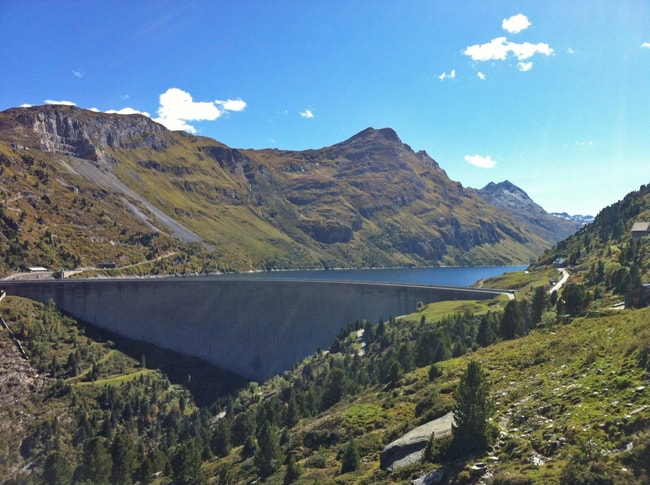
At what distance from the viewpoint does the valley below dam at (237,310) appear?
96500 millimetres

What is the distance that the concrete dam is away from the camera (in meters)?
96.6

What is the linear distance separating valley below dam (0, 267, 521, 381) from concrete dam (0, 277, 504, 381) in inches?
8.3

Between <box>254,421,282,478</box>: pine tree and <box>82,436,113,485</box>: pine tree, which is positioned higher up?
<box>254,421,282,478</box>: pine tree

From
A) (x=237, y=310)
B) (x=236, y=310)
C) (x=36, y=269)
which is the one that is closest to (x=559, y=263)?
(x=237, y=310)

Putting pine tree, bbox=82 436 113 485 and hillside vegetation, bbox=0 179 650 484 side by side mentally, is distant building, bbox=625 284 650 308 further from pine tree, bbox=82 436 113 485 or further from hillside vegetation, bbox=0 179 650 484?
pine tree, bbox=82 436 113 485

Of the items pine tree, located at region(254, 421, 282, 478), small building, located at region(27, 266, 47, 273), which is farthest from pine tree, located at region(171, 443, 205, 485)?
small building, located at region(27, 266, 47, 273)

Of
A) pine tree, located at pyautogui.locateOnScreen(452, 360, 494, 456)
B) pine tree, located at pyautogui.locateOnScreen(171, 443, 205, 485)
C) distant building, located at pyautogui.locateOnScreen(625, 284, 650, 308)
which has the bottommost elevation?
pine tree, located at pyautogui.locateOnScreen(171, 443, 205, 485)

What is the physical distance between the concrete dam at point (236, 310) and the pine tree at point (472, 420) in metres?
74.3

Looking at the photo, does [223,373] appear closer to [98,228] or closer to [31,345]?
[31,345]

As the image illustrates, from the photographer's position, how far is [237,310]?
102m

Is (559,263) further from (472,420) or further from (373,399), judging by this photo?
(472,420)

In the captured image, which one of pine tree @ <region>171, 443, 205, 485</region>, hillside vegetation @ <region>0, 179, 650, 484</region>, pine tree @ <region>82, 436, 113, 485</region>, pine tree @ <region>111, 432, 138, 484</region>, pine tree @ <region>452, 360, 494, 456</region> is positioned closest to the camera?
hillside vegetation @ <region>0, 179, 650, 484</region>

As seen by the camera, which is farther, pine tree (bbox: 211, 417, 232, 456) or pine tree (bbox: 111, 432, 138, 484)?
pine tree (bbox: 211, 417, 232, 456)

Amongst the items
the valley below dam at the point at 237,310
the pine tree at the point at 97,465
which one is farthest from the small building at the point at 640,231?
the pine tree at the point at 97,465
